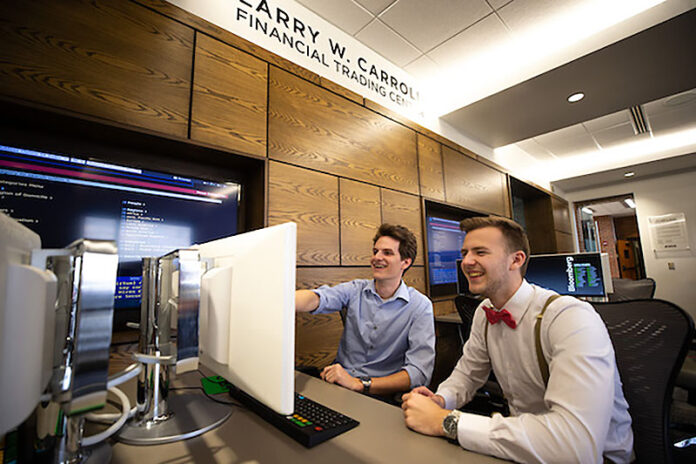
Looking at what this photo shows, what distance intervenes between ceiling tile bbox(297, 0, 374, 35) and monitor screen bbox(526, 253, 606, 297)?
2.70 meters

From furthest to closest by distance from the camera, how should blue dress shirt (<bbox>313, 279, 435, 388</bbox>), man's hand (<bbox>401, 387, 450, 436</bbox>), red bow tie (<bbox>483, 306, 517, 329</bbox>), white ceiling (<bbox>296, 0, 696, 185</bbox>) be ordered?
white ceiling (<bbox>296, 0, 696, 185</bbox>), blue dress shirt (<bbox>313, 279, 435, 388</bbox>), red bow tie (<bbox>483, 306, 517, 329</bbox>), man's hand (<bbox>401, 387, 450, 436</bbox>)

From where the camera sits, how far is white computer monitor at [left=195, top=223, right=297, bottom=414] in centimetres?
58

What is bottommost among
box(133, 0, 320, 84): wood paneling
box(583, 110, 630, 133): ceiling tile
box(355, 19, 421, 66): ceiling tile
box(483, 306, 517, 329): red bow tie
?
box(483, 306, 517, 329): red bow tie

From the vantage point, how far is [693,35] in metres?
2.39

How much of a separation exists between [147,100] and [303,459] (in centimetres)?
165

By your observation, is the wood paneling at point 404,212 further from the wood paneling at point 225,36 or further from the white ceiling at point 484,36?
the white ceiling at point 484,36

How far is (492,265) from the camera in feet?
4.12

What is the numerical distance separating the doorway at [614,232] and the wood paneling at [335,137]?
237 inches

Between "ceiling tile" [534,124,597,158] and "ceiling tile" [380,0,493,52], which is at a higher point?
"ceiling tile" [380,0,493,52]

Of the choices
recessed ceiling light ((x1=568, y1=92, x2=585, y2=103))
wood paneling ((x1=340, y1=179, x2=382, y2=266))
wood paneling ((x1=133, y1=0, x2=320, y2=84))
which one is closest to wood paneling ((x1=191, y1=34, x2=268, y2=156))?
wood paneling ((x1=133, y1=0, x2=320, y2=84))

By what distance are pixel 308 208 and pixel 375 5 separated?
5.60 ft

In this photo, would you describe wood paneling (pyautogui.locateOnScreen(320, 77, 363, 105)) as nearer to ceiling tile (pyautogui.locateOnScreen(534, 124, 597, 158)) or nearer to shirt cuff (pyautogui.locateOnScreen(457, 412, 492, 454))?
shirt cuff (pyautogui.locateOnScreen(457, 412, 492, 454))

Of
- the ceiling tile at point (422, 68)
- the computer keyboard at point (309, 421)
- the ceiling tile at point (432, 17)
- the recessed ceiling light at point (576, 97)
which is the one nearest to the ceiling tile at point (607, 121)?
the recessed ceiling light at point (576, 97)

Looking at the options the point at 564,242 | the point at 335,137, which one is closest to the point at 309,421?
the point at 335,137
